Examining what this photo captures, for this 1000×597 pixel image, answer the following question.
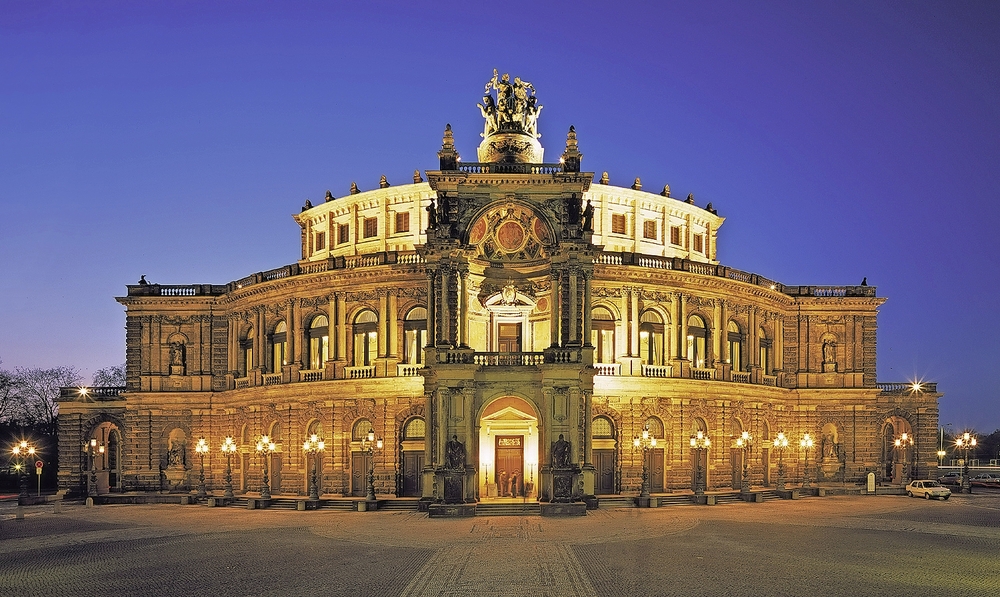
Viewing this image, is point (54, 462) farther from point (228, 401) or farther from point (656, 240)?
point (656, 240)

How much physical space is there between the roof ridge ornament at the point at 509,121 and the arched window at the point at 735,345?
61.0 ft

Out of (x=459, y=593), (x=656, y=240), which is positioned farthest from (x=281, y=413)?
(x=459, y=593)

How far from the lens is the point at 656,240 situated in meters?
65.4

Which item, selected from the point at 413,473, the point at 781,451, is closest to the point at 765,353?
the point at 781,451

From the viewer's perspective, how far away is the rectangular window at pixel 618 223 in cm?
6400

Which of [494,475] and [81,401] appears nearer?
[494,475]

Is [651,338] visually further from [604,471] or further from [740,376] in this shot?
[604,471]

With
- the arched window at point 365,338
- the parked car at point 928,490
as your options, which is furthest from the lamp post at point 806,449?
the arched window at point 365,338

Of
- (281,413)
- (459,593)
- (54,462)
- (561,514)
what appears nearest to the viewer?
(459,593)

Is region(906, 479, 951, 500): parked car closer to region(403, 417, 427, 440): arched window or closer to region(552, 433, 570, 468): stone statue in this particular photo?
region(552, 433, 570, 468): stone statue

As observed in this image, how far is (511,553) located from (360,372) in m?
27.2

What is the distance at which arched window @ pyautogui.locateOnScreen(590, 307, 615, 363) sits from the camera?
182ft

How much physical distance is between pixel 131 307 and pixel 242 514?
23.4 metres

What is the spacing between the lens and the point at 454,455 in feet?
147
